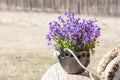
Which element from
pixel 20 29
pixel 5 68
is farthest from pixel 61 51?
pixel 20 29

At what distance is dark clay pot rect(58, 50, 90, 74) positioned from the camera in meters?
2.58

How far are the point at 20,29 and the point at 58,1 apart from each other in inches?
90.3

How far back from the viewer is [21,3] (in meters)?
12.2

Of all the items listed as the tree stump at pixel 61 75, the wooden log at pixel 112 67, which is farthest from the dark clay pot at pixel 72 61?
the wooden log at pixel 112 67

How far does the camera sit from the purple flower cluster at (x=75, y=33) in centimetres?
254

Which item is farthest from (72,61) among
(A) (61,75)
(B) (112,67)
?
(B) (112,67)

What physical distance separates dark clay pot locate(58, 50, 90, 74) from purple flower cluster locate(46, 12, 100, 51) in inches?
1.7

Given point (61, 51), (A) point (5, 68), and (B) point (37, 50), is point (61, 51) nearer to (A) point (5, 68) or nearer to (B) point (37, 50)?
(A) point (5, 68)

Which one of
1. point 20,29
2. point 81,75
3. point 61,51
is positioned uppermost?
point 61,51

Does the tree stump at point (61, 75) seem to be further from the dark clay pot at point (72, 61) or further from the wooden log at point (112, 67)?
the wooden log at point (112, 67)

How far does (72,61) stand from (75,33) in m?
0.20

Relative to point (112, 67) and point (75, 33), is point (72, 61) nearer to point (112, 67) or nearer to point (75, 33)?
point (75, 33)

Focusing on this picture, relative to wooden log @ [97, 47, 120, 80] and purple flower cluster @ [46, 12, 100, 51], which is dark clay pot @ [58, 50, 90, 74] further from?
wooden log @ [97, 47, 120, 80]

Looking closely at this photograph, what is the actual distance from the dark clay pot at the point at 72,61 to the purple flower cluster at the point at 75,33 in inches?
1.7
